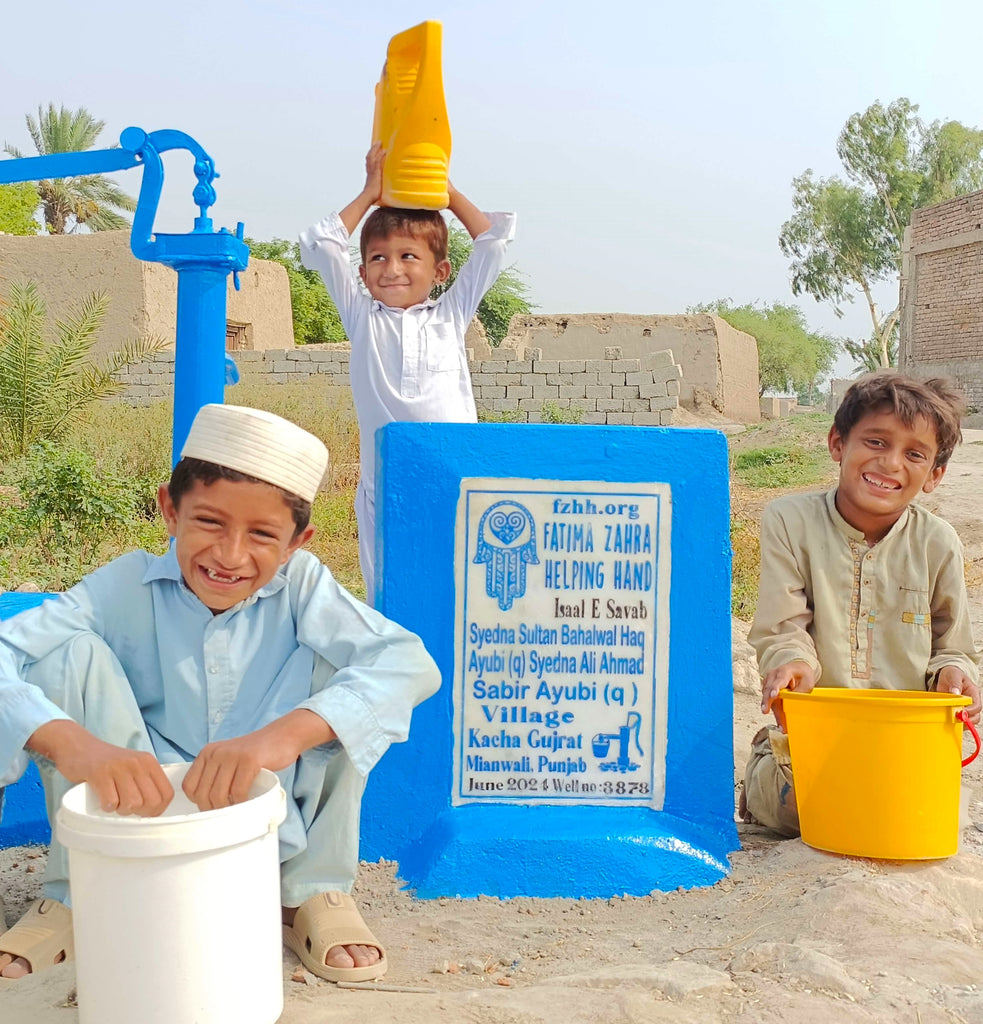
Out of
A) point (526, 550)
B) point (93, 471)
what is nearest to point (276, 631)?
point (526, 550)

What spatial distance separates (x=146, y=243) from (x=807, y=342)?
47.5 meters

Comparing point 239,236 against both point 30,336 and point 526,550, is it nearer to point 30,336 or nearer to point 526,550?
point 526,550

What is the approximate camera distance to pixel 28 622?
79.9 inches

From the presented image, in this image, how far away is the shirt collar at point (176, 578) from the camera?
2.18 metres

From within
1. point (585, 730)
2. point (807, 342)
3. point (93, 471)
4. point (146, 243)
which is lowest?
point (585, 730)

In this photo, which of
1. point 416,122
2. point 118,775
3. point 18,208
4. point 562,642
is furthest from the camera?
point 18,208

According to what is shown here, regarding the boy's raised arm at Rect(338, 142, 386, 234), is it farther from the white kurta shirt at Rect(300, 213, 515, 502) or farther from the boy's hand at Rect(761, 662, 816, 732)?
the boy's hand at Rect(761, 662, 816, 732)

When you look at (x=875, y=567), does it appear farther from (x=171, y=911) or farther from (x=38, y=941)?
(x=38, y=941)

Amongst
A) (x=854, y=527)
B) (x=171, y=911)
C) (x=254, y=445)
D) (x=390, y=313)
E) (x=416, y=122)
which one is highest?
(x=416, y=122)

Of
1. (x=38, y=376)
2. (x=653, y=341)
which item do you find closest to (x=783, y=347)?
(x=653, y=341)

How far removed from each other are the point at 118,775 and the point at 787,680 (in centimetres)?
156

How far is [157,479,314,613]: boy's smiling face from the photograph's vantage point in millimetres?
2051

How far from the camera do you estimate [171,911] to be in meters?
1.62

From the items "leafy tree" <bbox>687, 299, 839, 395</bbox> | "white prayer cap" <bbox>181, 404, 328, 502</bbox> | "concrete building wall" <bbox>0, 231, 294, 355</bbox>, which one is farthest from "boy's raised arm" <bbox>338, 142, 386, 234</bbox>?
"leafy tree" <bbox>687, 299, 839, 395</bbox>
